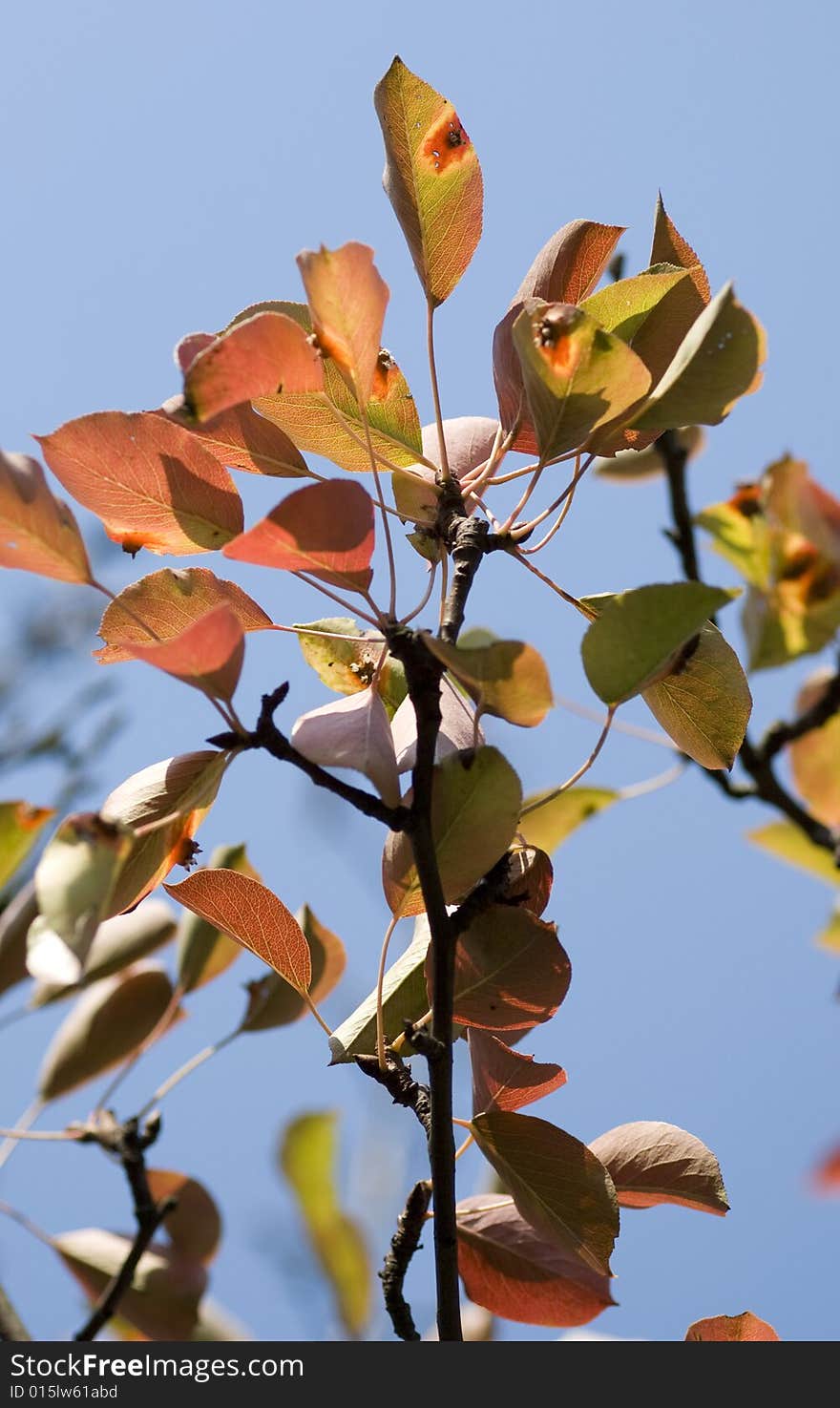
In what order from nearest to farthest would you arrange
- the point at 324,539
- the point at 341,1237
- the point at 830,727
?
the point at 341,1237, the point at 324,539, the point at 830,727

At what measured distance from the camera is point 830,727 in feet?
3.73

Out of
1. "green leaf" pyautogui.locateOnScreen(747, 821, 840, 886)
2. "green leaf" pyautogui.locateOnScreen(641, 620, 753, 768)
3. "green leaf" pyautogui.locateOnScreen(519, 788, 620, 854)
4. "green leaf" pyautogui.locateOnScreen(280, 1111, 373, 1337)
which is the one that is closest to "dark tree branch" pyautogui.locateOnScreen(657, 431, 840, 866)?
"green leaf" pyautogui.locateOnScreen(747, 821, 840, 886)

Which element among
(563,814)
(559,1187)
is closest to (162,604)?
(559,1187)

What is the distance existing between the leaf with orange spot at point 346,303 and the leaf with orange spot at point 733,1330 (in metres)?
0.62

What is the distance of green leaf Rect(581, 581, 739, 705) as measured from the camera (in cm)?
54

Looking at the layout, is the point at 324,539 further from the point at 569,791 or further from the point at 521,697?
the point at 569,791

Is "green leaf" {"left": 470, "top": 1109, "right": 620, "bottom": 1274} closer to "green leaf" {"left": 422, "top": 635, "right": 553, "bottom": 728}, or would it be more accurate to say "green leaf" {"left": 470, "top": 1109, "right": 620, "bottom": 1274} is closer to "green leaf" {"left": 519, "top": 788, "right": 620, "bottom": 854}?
"green leaf" {"left": 422, "top": 635, "right": 553, "bottom": 728}

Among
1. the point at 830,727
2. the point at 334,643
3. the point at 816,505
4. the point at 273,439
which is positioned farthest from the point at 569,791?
the point at 816,505

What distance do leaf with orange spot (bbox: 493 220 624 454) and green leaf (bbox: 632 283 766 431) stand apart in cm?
14

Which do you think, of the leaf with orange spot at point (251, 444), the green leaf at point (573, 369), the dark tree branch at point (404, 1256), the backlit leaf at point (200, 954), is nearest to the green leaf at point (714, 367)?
the green leaf at point (573, 369)

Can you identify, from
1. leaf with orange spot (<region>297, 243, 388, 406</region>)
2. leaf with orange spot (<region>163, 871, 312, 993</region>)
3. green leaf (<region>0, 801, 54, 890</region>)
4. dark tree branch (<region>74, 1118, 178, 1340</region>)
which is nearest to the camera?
leaf with orange spot (<region>297, 243, 388, 406</region>)

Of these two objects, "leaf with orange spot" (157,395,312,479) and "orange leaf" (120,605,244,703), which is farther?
"leaf with orange spot" (157,395,312,479)

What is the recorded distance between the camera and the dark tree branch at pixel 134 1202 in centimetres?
97
